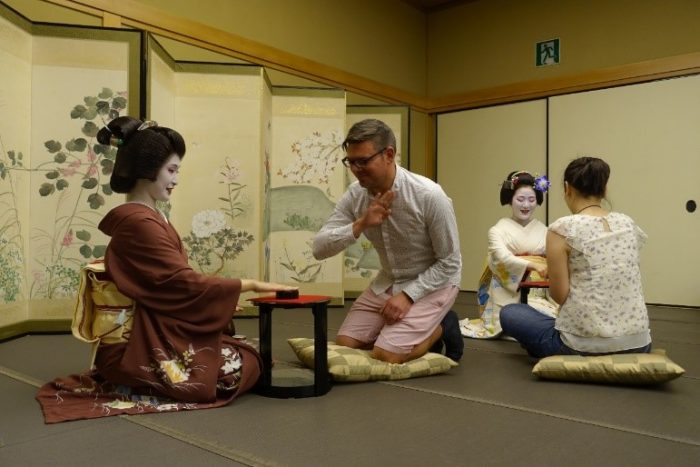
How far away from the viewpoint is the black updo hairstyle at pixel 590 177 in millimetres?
2529

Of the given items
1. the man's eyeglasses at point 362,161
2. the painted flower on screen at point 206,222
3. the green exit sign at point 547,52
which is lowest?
the painted flower on screen at point 206,222

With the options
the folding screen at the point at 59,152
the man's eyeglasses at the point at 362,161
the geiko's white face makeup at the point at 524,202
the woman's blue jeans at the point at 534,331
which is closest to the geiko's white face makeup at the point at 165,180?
the man's eyeglasses at the point at 362,161

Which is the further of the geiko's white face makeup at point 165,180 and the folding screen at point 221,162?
the folding screen at point 221,162

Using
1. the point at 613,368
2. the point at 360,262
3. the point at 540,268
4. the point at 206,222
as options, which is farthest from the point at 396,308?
the point at 360,262

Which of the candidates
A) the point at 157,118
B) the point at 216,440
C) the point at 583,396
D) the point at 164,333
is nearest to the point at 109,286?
the point at 164,333

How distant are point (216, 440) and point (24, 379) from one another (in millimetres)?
1158

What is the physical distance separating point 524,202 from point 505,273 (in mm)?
472

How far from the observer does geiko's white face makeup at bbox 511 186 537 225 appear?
3824 millimetres

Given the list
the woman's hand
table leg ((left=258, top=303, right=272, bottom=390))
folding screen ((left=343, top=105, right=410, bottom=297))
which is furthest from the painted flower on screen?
the woman's hand

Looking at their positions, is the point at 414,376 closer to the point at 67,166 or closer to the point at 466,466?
the point at 466,466

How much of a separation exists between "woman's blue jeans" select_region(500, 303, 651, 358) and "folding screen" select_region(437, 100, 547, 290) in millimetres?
3627

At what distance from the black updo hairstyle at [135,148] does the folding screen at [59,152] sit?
150cm

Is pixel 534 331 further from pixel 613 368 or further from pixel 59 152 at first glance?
pixel 59 152

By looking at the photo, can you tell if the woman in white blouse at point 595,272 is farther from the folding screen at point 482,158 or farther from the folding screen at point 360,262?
the folding screen at point 482,158
